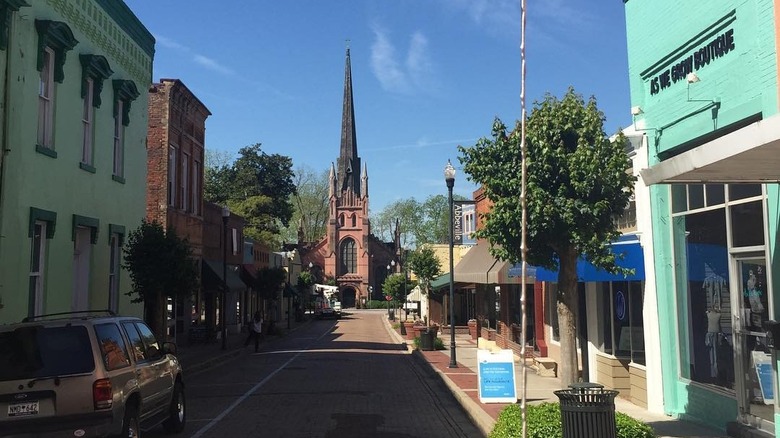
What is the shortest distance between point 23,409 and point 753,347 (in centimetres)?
864

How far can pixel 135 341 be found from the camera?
8.72 m

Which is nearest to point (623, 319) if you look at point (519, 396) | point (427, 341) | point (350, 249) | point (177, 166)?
point (519, 396)

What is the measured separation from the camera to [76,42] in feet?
47.2

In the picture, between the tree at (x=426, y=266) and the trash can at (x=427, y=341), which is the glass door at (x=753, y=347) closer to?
the trash can at (x=427, y=341)

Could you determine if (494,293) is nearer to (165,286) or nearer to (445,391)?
(445,391)

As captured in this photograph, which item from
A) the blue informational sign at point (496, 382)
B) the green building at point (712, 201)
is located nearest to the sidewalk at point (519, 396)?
the blue informational sign at point (496, 382)

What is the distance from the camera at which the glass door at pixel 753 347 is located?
8383 mm

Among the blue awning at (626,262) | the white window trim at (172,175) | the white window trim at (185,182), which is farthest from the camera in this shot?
the white window trim at (185,182)

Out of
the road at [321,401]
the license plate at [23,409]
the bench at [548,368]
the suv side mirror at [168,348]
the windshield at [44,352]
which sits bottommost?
the road at [321,401]

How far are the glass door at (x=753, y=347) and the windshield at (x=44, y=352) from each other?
7.92 m

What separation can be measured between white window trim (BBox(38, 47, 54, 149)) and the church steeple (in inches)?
3702

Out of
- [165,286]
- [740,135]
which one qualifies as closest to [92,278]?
[165,286]

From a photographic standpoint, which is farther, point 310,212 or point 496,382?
point 310,212

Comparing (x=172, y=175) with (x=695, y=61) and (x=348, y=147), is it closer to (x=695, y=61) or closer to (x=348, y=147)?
(x=695, y=61)
